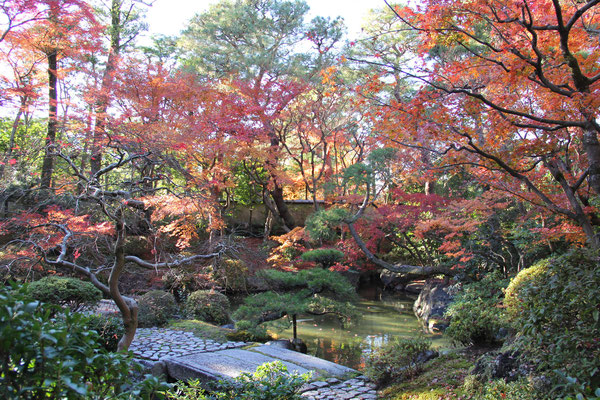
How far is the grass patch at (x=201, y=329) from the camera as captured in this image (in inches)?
256

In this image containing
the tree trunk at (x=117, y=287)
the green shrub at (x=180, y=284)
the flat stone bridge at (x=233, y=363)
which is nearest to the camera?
the tree trunk at (x=117, y=287)

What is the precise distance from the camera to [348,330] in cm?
879

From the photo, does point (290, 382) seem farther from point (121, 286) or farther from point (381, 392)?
point (121, 286)

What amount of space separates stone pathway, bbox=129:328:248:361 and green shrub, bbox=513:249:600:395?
406 centimetres

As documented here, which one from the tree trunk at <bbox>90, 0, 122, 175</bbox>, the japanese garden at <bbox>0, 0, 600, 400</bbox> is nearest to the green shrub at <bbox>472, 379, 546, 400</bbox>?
the japanese garden at <bbox>0, 0, 600, 400</bbox>

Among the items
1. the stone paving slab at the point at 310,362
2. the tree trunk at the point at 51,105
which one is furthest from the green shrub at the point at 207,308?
the tree trunk at the point at 51,105

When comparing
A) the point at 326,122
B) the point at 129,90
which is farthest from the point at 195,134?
the point at 326,122

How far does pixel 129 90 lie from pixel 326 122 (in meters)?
6.61

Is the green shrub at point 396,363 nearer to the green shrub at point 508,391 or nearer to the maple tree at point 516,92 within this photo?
the green shrub at point 508,391

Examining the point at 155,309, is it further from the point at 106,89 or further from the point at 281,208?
the point at 281,208

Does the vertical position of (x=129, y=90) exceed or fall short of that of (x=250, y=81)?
it falls short

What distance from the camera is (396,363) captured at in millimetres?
4844

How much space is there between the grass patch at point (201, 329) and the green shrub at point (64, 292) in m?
1.47

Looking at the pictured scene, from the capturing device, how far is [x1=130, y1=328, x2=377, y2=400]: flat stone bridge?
433 cm
